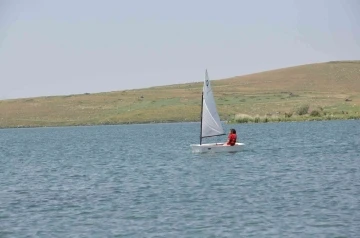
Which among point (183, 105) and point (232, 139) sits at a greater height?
point (183, 105)

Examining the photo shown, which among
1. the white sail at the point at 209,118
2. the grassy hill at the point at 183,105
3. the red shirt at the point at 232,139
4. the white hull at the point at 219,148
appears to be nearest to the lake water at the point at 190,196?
the white hull at the point at 219,148

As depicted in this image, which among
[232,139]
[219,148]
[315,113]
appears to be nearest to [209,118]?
[219,148]

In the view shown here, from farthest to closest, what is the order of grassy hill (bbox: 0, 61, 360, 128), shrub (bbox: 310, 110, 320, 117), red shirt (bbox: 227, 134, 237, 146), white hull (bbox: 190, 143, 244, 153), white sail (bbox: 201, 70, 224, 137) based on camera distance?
grassy hill (bbox: 0, 61, 360, 128) < shrub (bbox: 310, 110, 320, 117) < white sail (bbox: 201, 70, 224, 137) < white hull (bbox: 190, 143, 244, 153) < red shirt (bbox: 227, 134, 237, 146)

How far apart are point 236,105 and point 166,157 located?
334 ft

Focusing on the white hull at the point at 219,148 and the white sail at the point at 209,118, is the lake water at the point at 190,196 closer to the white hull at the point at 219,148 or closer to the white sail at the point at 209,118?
the white hull at the point at 219,148

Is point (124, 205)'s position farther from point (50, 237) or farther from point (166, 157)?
point (166, 157)

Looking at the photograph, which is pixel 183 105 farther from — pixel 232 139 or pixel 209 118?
pixel 232 139

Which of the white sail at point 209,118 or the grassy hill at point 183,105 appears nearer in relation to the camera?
the white sail at point 209,118

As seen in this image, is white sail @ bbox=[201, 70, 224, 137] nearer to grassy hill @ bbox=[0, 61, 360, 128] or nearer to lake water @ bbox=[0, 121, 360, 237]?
lake water @ bbox=[0, 121, 360, 237]

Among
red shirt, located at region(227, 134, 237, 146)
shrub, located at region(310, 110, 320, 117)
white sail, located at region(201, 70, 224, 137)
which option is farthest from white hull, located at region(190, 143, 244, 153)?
shrub, located at region(310, 110, 320, 117)

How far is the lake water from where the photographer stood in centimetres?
2748

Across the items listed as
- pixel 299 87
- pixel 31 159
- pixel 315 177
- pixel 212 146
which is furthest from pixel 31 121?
pixel 315 177

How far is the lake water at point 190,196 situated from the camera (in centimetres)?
2748

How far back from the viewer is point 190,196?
35.2 m
